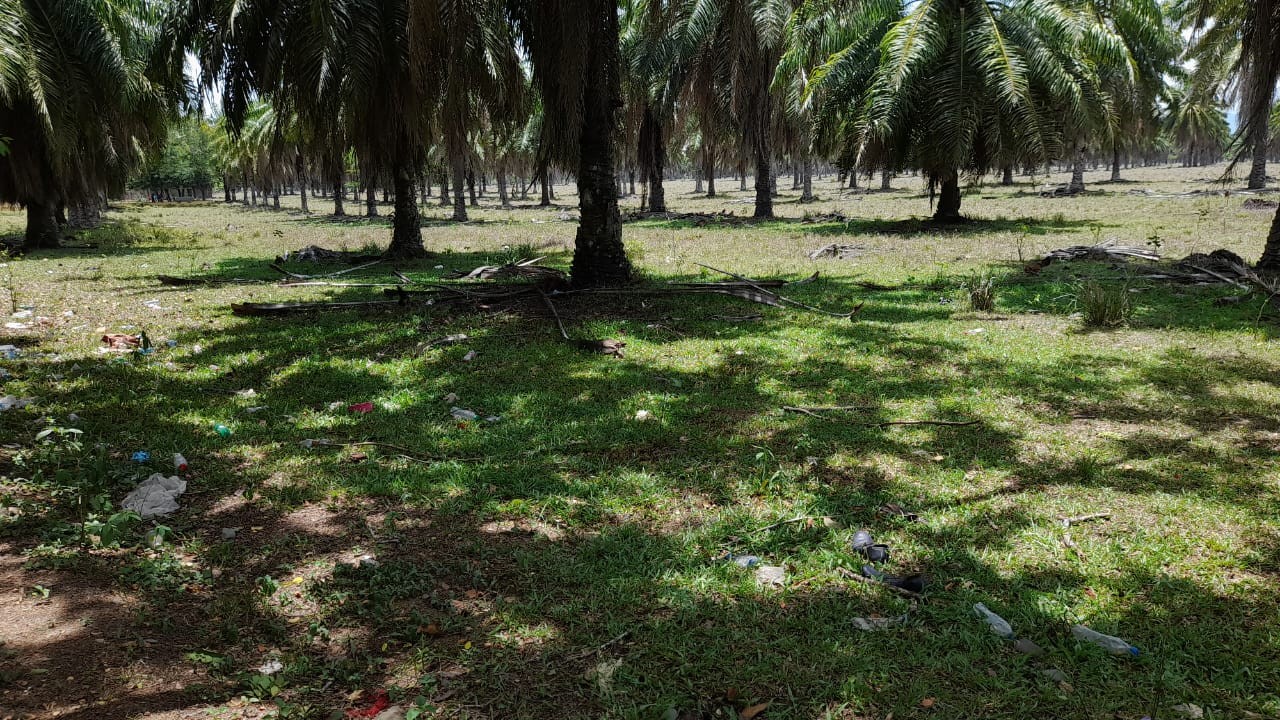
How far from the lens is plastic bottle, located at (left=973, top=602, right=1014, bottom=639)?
9.22 feet

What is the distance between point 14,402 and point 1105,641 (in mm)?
7084

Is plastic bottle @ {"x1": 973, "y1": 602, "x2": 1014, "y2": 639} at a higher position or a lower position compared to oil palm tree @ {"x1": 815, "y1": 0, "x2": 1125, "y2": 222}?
lower

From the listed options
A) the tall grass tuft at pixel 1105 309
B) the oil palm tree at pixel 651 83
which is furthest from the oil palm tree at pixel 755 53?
the tall grass tuft at pixel 1105 309

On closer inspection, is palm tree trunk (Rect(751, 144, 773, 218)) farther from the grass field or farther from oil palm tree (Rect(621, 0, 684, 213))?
the grass field

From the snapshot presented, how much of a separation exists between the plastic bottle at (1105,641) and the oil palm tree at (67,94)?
613 inches

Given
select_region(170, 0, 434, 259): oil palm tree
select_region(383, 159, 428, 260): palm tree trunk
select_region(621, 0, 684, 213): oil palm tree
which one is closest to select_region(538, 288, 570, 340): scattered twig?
select_region(170, 0, 434, 259): oil palm tree

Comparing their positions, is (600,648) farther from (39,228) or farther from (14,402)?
(39,228)

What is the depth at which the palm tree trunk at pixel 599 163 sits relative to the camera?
28.9ft

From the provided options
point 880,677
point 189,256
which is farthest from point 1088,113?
point 189,256

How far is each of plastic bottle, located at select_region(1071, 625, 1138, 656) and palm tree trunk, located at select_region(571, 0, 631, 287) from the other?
285 inches

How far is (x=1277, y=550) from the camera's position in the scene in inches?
130

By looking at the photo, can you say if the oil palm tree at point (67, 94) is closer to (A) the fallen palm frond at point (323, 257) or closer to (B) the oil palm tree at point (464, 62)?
(A) the fallen palm frond at point (323, 257)

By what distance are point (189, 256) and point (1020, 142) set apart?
19085 mm

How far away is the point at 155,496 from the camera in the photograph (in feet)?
12.6
